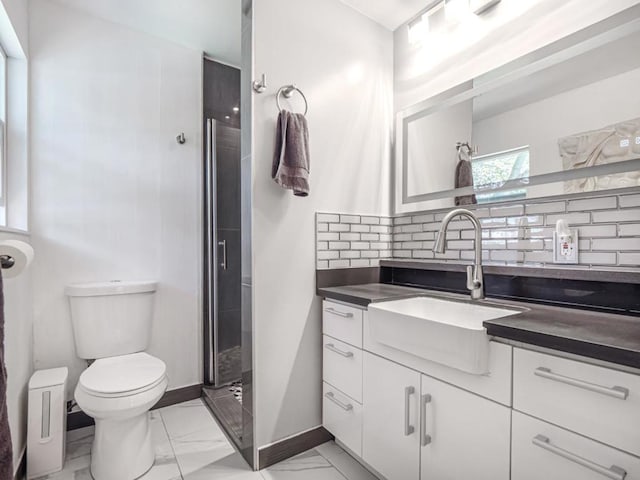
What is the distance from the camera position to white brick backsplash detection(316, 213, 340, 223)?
178 centimetres

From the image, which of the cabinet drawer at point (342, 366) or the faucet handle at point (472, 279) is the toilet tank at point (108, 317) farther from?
the faucet handle at point (472, 279)

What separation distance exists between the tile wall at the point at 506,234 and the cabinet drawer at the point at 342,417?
666mm

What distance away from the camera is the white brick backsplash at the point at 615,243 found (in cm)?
118

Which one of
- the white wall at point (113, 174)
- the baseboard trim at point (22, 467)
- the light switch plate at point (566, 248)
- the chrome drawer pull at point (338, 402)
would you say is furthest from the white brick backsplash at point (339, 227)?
the baseboard trim at point (22, 467)

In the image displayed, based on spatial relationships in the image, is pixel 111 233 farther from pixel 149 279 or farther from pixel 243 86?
pixel 243 86

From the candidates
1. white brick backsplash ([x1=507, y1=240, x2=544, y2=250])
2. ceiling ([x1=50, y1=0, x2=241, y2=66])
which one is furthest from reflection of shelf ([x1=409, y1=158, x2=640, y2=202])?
ceiling ([x1=50, y1=0, x2=241, y2=66])

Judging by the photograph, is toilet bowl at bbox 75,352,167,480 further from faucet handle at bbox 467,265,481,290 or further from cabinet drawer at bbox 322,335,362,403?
faucet handle at bbox 467,265,481,290

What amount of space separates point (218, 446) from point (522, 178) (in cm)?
204

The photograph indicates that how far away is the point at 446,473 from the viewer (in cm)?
111

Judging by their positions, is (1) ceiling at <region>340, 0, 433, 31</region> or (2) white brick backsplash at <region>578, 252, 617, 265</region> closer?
(2) white brick backsplash at <region>578, 252, 617, 265</region>

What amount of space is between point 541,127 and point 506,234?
0.49 metres

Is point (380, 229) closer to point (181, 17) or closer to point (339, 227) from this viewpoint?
point (339, 227)

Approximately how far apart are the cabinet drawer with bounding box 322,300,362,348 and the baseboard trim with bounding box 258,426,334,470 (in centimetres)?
54

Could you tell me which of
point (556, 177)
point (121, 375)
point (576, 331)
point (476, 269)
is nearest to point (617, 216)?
point (556, 177)
